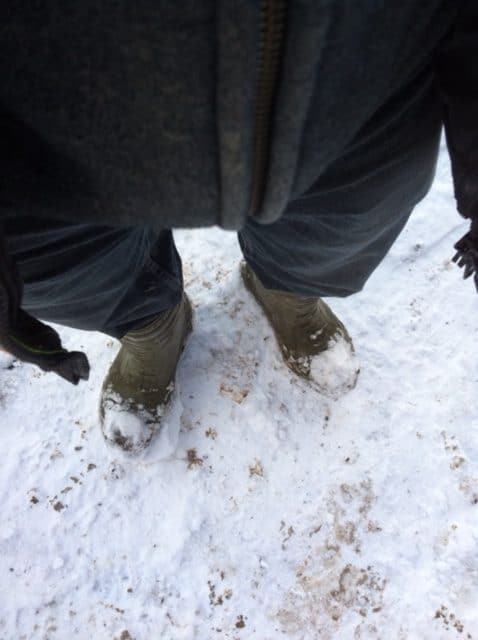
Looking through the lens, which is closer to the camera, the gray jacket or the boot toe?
the gray jacket

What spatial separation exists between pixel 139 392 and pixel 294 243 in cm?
61

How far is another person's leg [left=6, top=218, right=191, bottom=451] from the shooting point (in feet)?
1.99

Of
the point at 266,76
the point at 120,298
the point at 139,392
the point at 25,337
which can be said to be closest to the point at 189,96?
the point at 266,76

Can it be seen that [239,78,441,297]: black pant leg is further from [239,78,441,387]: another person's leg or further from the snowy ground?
the snowy ground

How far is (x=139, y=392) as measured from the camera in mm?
1161

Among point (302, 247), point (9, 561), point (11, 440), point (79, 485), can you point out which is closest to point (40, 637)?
point (9, 561)

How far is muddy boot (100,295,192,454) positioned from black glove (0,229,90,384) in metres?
0.49

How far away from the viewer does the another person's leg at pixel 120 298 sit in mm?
606

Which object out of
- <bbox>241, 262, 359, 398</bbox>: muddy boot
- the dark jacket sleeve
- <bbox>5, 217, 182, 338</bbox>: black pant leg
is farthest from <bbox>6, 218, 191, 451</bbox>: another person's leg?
the dark jacket sleeve

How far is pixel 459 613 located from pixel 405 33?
1.11m

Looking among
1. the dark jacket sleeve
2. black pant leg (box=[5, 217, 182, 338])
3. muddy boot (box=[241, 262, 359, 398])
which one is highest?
the dark jacket sleeve

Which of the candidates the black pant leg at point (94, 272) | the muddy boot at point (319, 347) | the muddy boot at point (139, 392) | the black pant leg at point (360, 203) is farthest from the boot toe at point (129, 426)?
the black pant leg at point (360, 203)

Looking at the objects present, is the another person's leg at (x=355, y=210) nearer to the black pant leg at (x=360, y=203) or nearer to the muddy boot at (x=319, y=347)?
the black pant leg at (x=360, y=203)

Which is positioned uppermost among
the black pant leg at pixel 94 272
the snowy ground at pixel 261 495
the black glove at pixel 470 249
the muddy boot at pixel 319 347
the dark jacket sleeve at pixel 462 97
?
the dark jacket sleeve at pixel 462 97
